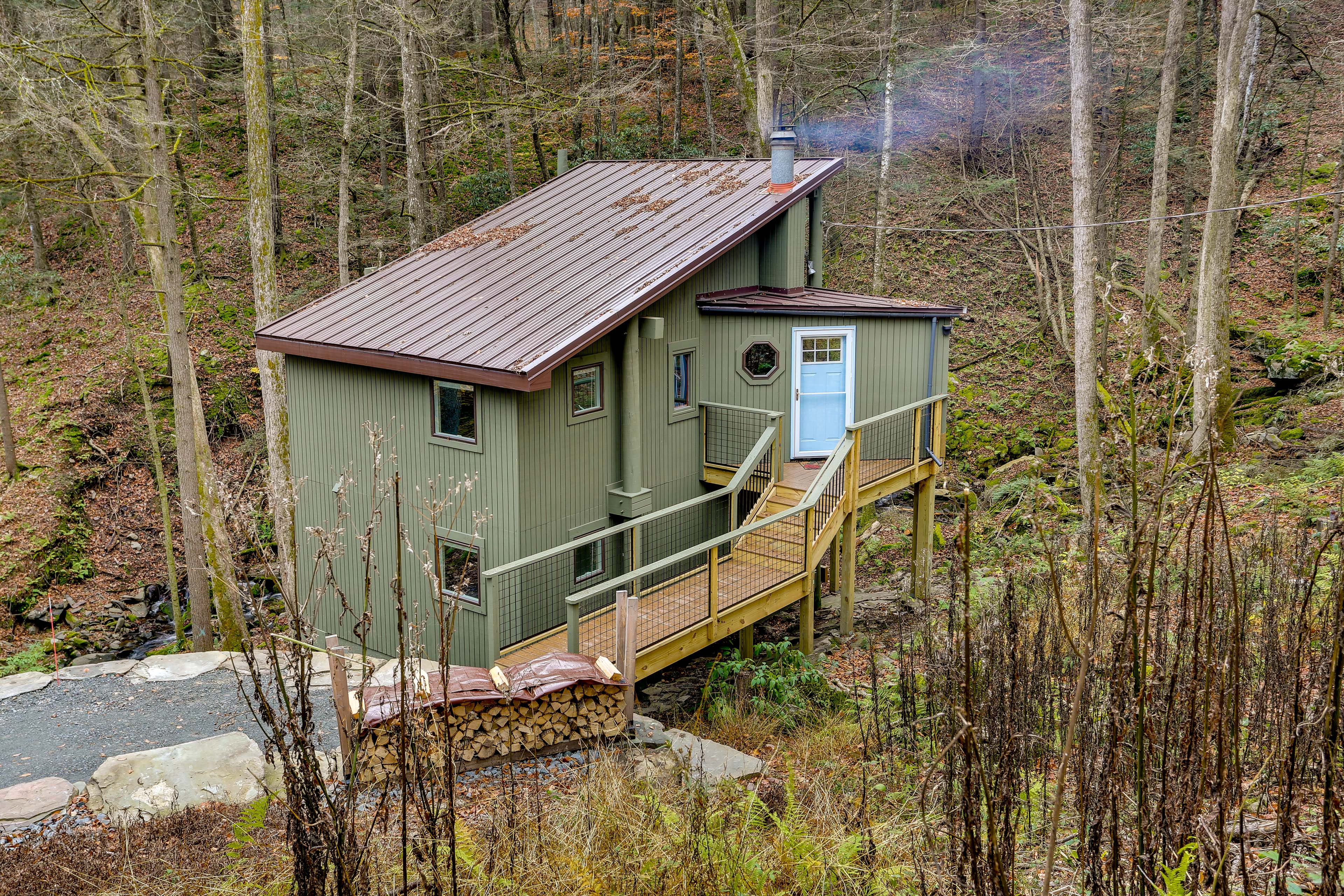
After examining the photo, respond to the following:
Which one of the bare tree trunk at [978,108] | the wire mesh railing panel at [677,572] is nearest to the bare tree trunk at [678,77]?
the bare tree trunk at [978,108]

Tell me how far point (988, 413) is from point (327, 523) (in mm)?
14435

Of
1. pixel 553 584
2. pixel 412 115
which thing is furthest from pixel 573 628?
pixel 412 115

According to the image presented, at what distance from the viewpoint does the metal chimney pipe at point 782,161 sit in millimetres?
13164

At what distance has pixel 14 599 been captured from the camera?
1695 cm

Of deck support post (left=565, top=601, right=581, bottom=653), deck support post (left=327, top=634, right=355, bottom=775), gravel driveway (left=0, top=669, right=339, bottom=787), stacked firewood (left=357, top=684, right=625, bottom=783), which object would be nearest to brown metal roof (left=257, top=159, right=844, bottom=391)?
deck support post (left=565, top=601, right=581, bottom=653)

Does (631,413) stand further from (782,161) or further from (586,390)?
(782,161)

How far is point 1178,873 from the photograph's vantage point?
2.75m

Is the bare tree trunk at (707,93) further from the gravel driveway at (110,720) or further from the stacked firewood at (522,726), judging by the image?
the stacked firewood at (522,726)

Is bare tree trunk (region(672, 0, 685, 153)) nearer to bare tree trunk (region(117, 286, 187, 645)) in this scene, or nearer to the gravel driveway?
bare tree trunk (region(117, 286, 187, 645))

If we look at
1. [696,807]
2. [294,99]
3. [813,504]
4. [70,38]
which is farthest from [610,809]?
[294,99]

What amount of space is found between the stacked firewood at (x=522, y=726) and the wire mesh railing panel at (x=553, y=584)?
1590 mm

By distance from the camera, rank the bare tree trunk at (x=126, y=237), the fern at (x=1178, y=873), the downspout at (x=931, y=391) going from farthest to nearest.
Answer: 1. the bare tree trunk at (x=126, y=237)
2. the downspout at (x=931, y=391)
3. the fern at (x=1178, y=873)

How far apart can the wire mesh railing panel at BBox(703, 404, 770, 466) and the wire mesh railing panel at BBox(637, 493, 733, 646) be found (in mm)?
542

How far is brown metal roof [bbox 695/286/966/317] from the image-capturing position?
1301 cm
